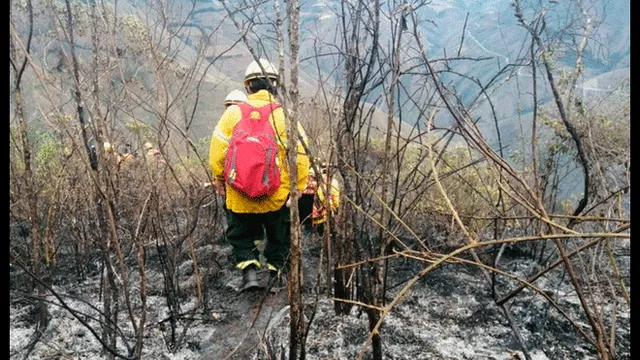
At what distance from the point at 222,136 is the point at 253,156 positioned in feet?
1.03

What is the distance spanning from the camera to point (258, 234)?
2.91 metres

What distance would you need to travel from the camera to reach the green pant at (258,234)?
2816mm

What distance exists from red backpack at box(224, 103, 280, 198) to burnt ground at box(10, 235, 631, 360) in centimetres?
69

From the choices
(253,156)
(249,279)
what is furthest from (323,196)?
(249,279)

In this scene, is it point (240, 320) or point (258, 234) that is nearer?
point (240, 320)

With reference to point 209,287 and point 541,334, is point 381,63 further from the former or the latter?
point 209,287

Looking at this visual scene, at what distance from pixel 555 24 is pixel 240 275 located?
7.89 ft

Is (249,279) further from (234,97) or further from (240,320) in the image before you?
(234,97)

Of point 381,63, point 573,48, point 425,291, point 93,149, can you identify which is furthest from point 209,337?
point 573,48

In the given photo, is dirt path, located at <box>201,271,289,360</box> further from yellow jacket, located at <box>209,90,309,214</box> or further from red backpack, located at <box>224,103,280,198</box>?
red backpack, located at <box>224,103,280,198</box>

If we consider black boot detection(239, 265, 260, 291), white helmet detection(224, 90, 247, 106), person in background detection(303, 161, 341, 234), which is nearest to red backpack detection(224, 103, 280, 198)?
person in background detection(303, 161, 341, 234)
